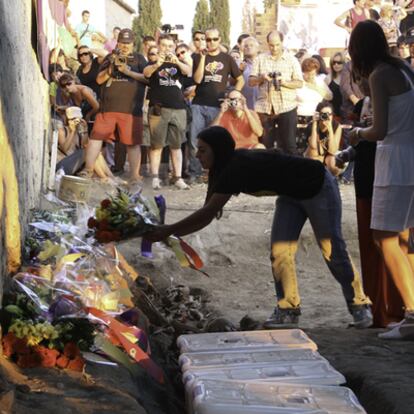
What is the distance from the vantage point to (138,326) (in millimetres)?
5297

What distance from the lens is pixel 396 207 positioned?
5492 mm

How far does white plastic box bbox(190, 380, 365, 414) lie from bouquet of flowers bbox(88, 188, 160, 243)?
1.45 meters

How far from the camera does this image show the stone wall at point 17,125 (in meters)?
4.73

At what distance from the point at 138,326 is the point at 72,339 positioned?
1.08 metres

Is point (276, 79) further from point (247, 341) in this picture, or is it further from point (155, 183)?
point (247, 341)

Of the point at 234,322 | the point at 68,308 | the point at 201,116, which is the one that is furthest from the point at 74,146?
the point at 68,308

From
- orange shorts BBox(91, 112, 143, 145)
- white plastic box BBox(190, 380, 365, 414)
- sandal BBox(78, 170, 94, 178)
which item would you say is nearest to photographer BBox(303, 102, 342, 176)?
orange shorts BBox(91, 112, 143, 145)

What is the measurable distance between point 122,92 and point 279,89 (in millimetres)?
2127

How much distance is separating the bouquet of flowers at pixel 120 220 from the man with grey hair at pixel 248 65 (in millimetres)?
7431

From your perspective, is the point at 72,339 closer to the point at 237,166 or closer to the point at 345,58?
the point at 237,166

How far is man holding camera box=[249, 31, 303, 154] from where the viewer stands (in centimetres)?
1193

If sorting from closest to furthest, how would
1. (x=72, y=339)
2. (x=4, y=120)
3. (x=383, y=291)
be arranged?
(x=72, y=339)
(x=4, y=120)
(x=383, y=291)

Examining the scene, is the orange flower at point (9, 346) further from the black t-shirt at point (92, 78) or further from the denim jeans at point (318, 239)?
the black t-shirt at point (92, 78)

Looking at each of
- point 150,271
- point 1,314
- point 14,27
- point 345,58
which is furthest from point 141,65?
point 1,314
